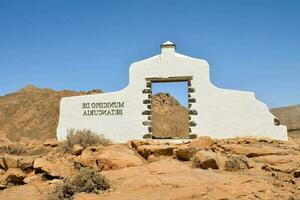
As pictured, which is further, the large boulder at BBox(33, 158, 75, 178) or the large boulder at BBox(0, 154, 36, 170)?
the large boulder at BBox(0, 154, 36, 170)

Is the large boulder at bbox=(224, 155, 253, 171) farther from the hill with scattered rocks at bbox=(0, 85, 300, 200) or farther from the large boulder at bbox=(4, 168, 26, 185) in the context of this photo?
the large boulder at bbox=(4, 168, 26, 185)

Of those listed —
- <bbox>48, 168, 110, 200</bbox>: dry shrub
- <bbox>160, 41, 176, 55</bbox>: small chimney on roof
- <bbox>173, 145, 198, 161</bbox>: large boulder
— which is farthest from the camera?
<bbox>160, 41, 176, 55</bbox>: small chimney on roof

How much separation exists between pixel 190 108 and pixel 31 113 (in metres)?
29.5

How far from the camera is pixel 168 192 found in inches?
368

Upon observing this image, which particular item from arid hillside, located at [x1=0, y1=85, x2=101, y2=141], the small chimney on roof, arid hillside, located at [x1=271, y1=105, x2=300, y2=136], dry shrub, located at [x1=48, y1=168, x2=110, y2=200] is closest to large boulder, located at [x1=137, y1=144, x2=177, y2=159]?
dry shrub, located at [x1=48, y1=168, x2=110, y2=200]

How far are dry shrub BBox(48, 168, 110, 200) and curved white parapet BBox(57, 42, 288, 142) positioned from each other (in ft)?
23.5

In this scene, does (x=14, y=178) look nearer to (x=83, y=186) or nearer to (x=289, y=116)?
(x=83, y=186)

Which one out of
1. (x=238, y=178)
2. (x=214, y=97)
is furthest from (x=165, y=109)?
(x=238, y=178)

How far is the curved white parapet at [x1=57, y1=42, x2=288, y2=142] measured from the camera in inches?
669

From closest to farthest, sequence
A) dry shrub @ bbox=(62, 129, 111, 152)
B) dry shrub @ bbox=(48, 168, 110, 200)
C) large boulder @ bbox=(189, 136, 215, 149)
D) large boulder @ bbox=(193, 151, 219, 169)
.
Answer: dry shrub @ bbox=(48, 168, 110, 200) < large boulder @ bbox=(193, 151, 219, 169) < large boulder @ bbox=(189, 136, 215, 149) < dry shrub @ bbox=(62, 129, 111, 152)

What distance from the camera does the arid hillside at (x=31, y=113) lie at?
4000 cm

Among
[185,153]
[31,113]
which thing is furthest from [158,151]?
[31,113]

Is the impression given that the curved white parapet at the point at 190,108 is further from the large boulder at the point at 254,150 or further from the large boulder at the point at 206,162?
the large boulder at the point at 206,162

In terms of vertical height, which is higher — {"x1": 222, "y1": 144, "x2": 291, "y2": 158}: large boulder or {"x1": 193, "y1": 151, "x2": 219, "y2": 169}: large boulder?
{"x1": 222, "y1": 144, "x2": 291, "y2": 158}: large boulder
